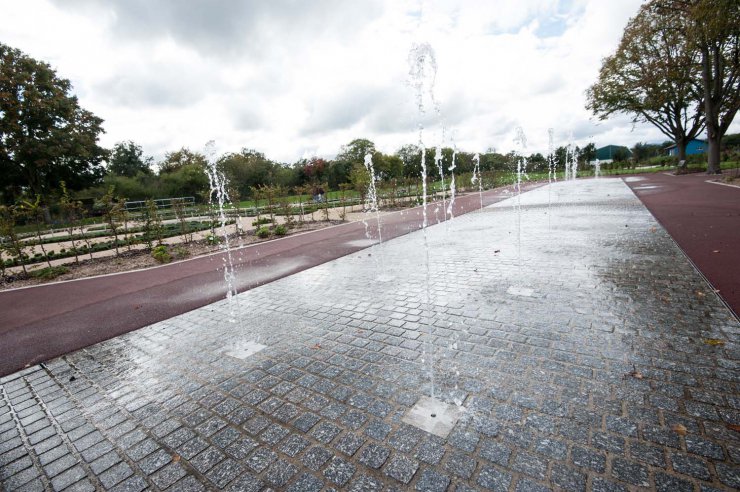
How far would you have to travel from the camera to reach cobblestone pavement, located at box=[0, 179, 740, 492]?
238cm

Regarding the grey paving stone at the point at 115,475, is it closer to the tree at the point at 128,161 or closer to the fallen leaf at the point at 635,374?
the fallen leaf at the point at 635,374

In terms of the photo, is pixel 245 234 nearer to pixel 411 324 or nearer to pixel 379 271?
pixel 379 271

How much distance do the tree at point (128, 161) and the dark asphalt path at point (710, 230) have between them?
65.6 meters

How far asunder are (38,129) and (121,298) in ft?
105

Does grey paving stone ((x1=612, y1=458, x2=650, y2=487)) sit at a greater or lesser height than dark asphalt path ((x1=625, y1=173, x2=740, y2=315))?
lesser

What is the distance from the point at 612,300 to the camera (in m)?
4.88

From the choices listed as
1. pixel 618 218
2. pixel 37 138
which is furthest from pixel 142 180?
pixel 618 218

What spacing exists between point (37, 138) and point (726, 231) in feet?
133

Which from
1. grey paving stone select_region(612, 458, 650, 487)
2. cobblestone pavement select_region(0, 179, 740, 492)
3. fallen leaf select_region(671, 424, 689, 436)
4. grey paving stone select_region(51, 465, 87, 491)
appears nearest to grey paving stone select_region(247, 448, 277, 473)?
cobblestone pavement select_region(0, 179, 740, 492)

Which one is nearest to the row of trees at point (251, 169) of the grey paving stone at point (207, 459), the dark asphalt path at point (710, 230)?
the dark asphalt path at point (710, 230)

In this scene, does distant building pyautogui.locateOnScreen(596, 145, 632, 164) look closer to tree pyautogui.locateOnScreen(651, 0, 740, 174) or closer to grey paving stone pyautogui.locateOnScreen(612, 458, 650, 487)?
tree pyautogui.locateOnScreen(651, 0, 740, 174)

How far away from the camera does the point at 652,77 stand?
2720 centimetres

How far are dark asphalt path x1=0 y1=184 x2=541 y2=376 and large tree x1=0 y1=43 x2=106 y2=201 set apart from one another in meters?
25.0

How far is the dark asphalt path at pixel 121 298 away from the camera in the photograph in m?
5.34
